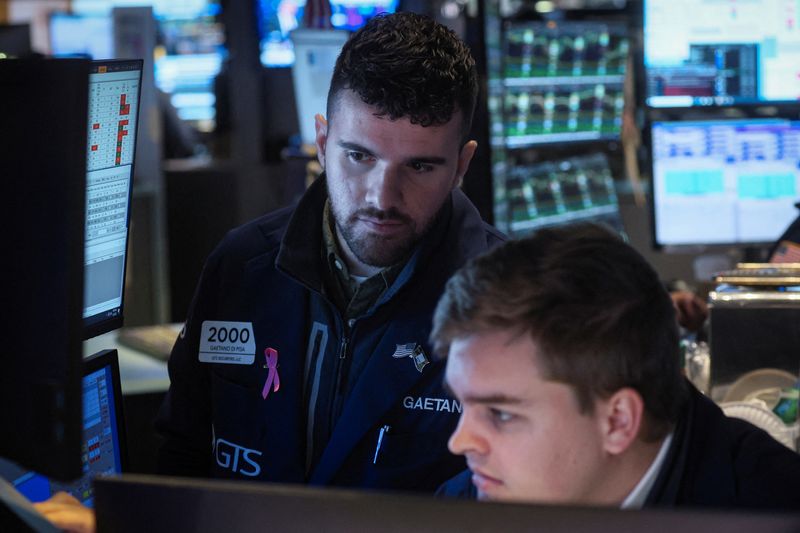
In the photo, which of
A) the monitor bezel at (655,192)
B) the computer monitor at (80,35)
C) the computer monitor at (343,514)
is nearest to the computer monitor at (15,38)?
the computer monitor at (80,35)

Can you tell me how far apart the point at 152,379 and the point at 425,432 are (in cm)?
162

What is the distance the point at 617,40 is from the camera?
470 cm

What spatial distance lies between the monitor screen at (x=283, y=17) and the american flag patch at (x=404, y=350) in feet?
17.6

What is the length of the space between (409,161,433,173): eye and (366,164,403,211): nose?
1.3 inches

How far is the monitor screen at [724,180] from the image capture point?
134 inches

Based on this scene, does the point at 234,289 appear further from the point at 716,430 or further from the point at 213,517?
the point at 213,517

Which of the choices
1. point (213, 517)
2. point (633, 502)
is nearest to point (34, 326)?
point (213, 517)

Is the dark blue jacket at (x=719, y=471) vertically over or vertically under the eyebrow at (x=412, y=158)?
under

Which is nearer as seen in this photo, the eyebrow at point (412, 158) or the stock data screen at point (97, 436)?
the stock data screen at point (97, 436)

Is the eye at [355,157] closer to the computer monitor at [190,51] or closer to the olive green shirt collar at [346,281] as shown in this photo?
the olive green shirt collar at [346,281]

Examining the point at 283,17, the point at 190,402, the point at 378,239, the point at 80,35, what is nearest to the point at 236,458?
the point at 190,402

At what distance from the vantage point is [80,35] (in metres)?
6.91

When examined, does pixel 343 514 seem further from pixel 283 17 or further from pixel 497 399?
pixel 283 17

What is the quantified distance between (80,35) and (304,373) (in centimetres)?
571
